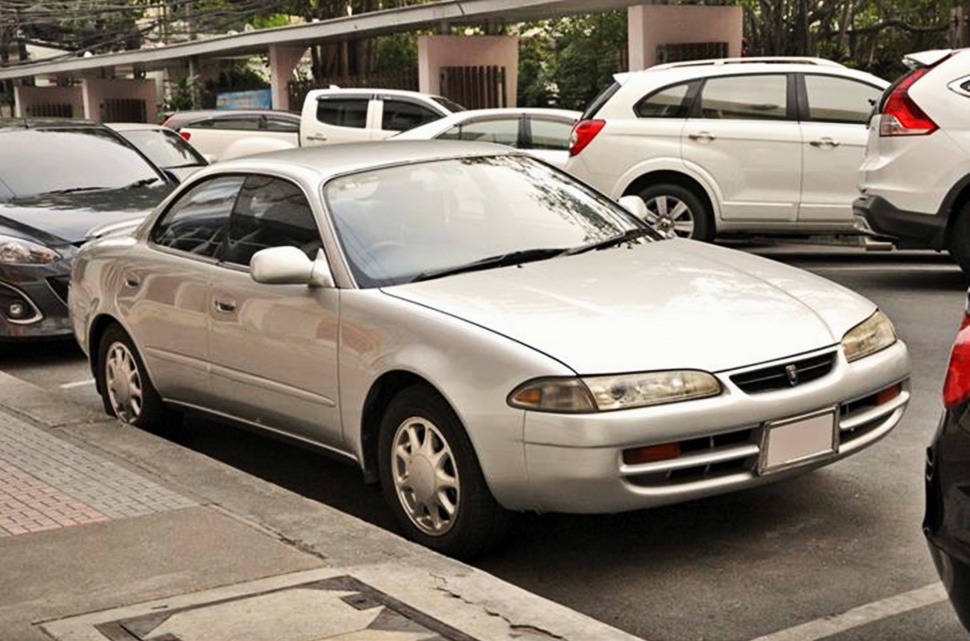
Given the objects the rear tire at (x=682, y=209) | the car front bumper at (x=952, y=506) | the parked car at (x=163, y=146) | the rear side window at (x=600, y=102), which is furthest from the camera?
the parked car at (x=163, y=146)

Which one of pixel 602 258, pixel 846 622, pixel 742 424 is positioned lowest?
pixel 846 622

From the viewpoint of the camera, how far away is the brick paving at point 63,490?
5.67m

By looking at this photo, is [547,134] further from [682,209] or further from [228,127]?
[228,127]

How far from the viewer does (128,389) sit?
295 inches

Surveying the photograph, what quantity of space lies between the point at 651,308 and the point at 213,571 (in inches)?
71.8

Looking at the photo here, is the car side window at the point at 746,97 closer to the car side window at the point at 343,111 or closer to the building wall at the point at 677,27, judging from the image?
the building wall at the point at 677,27

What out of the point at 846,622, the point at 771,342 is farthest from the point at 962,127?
the point at 846,622

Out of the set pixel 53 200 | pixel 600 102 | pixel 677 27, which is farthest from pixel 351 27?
pixel 53 200

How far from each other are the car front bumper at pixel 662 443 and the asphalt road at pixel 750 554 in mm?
305

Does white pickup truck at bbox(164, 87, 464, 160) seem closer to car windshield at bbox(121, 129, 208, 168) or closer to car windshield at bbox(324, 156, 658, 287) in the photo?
car windshield at bbox(121, 129, 208, 168)

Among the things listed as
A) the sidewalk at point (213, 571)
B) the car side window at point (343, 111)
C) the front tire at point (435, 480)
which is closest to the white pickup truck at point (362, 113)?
the car side window at point (343, 111)

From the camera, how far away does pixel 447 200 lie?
6453 mm

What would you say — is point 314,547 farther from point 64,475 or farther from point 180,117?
point 180,117

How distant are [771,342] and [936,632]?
120 centimetres
